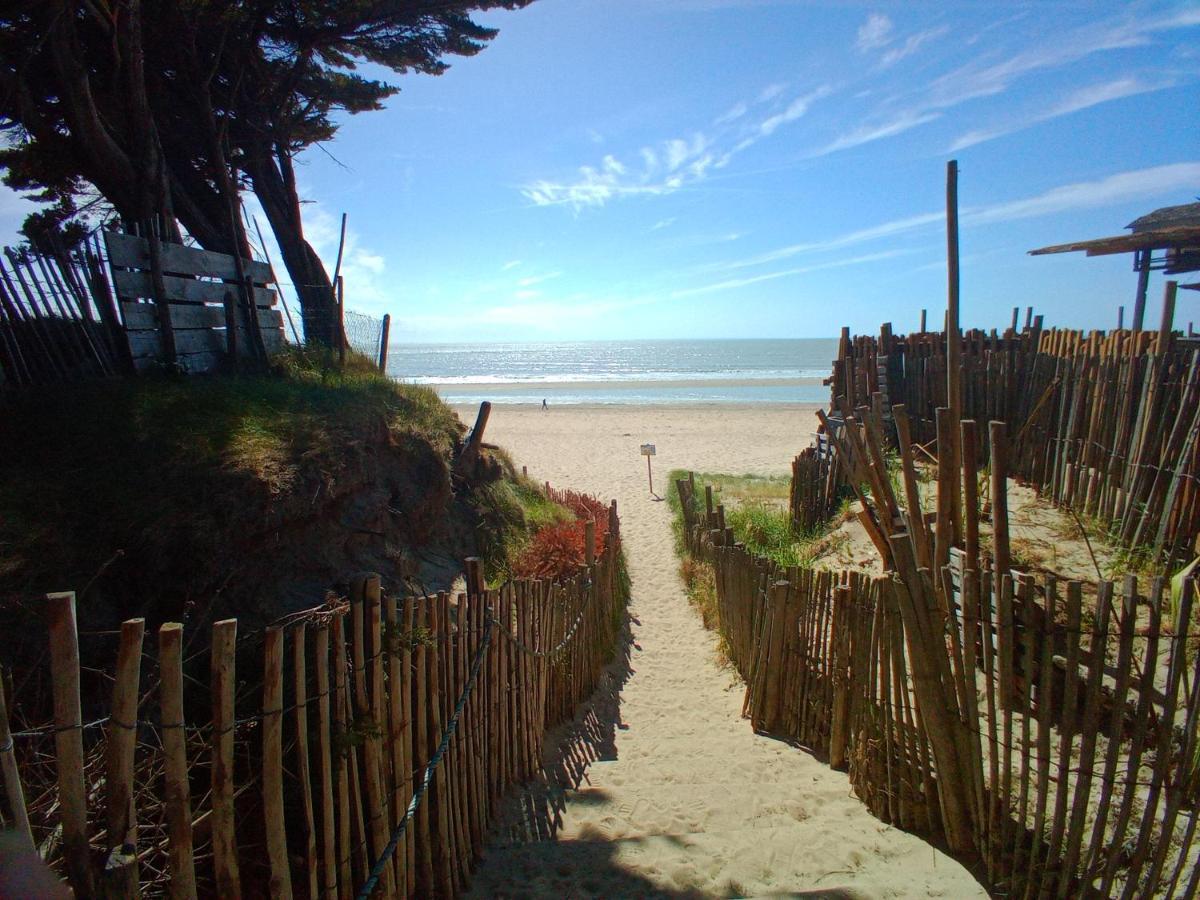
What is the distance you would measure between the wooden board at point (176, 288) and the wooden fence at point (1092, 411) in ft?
22.5

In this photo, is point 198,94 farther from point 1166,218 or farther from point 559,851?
point 1166,218

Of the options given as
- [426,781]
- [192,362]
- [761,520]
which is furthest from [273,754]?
[761,520]

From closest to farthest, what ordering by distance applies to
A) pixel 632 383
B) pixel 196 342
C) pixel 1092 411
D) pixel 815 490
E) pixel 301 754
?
pixel 301 754 → pixel 1092 411 → pixel 196 342 → pixel 815 490 → pixel 632 383

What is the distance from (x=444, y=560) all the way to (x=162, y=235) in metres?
4.94

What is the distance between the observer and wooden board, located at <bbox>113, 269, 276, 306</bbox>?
662cm

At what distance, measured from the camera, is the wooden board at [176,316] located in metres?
6.66

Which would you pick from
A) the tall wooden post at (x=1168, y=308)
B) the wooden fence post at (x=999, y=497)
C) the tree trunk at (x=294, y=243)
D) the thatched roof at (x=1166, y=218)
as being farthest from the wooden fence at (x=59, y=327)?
the thatched roof at (x=1166, y=218)

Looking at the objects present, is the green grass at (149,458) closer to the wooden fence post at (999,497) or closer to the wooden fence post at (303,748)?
the wooden fence post at (303,748)

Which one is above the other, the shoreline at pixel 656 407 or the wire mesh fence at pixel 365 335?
the wire mesh fence at pixel 365 335

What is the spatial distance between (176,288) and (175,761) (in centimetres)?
694

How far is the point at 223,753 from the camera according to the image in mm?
1871

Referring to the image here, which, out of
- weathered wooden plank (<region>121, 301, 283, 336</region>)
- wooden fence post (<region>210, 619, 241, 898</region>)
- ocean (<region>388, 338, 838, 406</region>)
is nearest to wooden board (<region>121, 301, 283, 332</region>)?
weathered wooden plank (<region>121, 301, 283, 336</region>)

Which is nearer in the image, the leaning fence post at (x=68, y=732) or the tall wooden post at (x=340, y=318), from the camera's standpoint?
the leaning fence post at (x=68, y=732)

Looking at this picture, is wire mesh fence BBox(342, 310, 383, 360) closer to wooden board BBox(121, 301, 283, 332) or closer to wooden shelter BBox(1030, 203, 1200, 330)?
wooden board BBox(121, 301, 283, 332)
